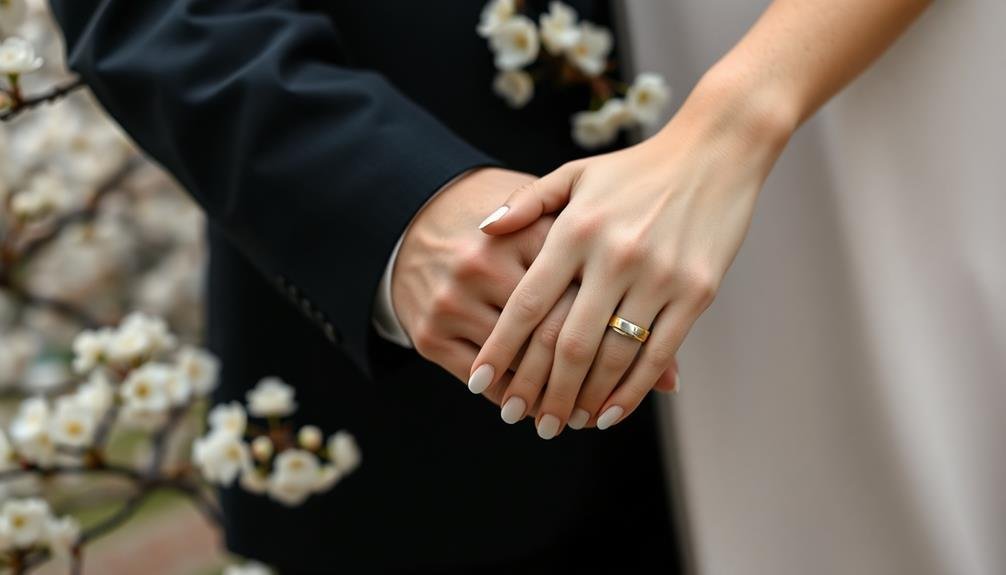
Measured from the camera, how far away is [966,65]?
0.76 metres

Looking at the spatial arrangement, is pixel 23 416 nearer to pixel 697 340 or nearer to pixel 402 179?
pixel 402 179

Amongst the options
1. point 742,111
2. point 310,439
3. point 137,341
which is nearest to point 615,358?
point 742,111

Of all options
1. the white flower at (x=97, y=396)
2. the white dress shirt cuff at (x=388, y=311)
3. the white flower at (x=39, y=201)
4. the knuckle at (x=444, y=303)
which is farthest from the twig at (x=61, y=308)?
the knuckle at (x=444, y=303)

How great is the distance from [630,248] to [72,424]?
0.72 m

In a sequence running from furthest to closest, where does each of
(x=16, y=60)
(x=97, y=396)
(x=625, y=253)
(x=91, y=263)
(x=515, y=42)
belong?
(x=91, y=263), (x=97, y=396), (x=515, y=42), (x=16, y=60), (x=625, y=253)

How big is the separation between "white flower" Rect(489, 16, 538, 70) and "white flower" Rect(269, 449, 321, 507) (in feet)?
1.38

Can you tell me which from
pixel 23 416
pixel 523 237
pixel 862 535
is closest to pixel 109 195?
pixel 23 416

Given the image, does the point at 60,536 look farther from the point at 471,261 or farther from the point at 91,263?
the point at 91,263

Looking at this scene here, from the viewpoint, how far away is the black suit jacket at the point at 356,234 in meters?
0.74

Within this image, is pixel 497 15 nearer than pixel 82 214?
Yes

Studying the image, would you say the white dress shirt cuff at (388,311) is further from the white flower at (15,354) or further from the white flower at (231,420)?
the white flower at (15,354)

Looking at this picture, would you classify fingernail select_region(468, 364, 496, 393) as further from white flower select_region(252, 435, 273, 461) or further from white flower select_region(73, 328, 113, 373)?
white flower select_region(73, 328, 113, 373)

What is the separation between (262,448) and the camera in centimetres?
95

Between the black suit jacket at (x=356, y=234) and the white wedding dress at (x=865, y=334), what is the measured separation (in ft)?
0.48
